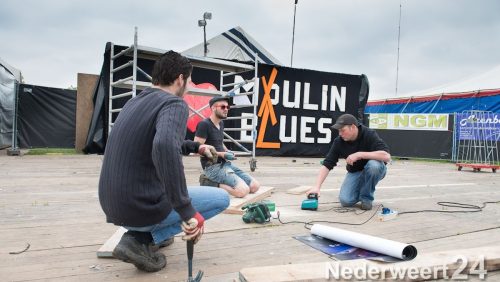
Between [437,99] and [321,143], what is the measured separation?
6661 mm

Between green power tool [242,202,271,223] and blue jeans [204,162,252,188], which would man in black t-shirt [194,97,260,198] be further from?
green power tool [242,202,271,223]

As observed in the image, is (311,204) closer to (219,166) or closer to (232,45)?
(219,166)

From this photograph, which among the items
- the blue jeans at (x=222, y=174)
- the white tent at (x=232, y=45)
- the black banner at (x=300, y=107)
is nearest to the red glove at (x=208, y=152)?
the blue jeans at (x=222, y=174)

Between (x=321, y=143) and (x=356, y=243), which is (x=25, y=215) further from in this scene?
(x=321, y=143)

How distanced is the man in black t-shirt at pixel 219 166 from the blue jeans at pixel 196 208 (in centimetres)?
170

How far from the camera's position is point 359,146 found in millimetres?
4059

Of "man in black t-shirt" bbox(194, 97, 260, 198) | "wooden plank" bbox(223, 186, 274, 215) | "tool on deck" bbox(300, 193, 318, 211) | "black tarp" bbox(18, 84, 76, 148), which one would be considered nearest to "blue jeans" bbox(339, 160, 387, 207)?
"tool on deck" bbox(300, 193, 318, 211)

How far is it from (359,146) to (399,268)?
2142mm

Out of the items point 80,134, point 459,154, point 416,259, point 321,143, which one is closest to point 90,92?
point 80,134

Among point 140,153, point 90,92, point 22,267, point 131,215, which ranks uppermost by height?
point 90,92

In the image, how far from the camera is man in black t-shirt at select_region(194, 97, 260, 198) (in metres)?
A: 4.21

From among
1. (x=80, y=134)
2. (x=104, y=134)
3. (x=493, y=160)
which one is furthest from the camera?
(x=493, y=160)

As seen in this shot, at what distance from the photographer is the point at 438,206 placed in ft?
14.3

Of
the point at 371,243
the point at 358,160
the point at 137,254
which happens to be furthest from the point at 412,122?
the point at 137,254
